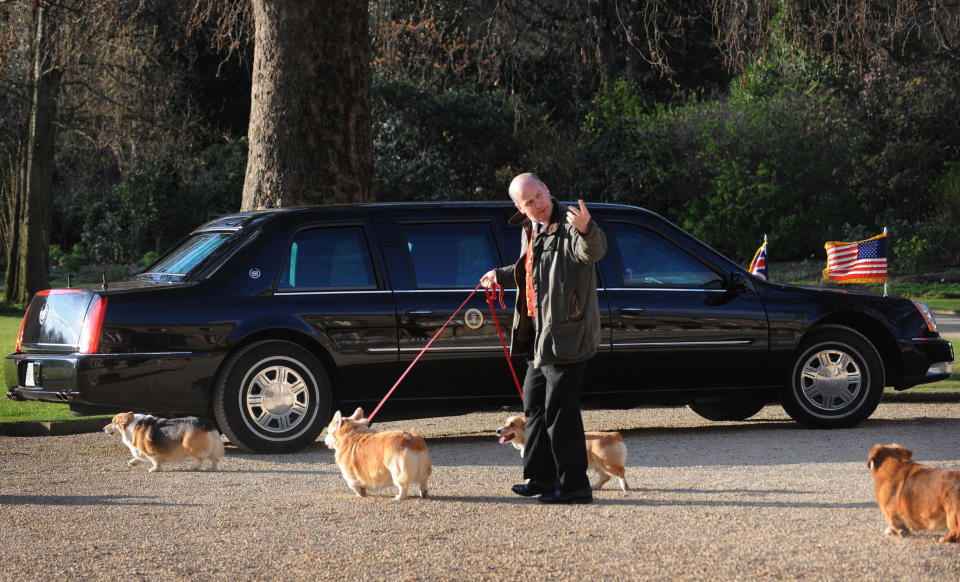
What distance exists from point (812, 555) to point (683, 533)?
706 millimetres

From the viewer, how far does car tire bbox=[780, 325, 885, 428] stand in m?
9.73

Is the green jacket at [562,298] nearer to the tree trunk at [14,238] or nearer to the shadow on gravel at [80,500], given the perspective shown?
the shadow on gravel at [80,500]

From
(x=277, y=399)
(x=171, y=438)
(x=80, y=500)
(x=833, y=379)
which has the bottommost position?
A: (x=80, y=500)

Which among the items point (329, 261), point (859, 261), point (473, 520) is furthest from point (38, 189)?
point (473, 520)

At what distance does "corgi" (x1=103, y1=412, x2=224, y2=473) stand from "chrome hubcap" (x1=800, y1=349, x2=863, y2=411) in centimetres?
452

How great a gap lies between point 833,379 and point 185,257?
4978 millimetres

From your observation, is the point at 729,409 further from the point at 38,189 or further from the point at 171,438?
the point at 38,189

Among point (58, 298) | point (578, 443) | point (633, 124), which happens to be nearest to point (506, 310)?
point (578, 443)

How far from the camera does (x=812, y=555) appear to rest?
18.0 ft

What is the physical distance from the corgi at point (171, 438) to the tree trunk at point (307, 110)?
439cm

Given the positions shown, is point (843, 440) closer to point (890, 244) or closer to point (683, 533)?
point (683, 533)

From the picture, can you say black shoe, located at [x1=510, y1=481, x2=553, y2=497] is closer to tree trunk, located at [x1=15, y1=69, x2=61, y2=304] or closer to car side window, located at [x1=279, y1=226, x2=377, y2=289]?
car side window, located at [x1=279, y1=226, x2=377, y2=289]

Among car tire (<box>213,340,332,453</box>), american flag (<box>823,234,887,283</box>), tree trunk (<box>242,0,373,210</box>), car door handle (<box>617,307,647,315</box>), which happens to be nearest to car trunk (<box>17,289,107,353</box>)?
car tire (<box>213,340,332,453</box>)

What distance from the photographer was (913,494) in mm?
5773
